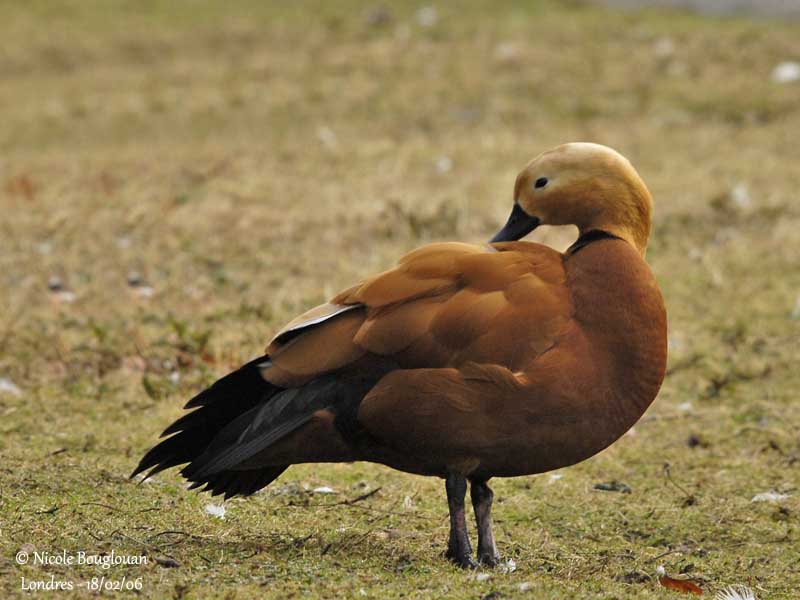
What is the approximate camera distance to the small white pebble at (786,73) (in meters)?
11.5

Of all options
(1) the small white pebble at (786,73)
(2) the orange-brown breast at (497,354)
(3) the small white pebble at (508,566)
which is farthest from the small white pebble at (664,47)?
(3) the small white pebble at (508,566)

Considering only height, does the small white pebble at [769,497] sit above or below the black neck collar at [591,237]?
below

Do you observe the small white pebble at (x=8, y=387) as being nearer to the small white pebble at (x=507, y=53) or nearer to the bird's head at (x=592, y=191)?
the bird's head at (x=592, y=191)

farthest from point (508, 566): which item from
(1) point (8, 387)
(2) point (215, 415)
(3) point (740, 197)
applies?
(3) point (740, 197)

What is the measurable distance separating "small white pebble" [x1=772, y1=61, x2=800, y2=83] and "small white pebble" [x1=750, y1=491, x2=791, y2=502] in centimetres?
748

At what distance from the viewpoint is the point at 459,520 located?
3.68 meters

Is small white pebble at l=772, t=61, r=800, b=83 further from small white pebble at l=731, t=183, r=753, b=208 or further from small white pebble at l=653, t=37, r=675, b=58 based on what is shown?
small white pebble at l=731, t=183, r=753, b=208

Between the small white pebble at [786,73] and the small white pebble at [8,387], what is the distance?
7903 mm

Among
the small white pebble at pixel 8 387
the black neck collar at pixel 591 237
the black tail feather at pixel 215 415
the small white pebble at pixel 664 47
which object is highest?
the black neck collar at pixel 591 237

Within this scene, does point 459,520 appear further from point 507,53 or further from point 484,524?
point 507,53

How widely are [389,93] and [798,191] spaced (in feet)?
13.0

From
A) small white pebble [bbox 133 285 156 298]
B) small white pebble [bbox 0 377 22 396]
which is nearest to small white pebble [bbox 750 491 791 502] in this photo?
small white pebble [bbox 0 377 22 396]

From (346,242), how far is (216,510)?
4.02m

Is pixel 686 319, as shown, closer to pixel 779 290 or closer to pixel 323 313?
pixel 779 290
